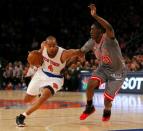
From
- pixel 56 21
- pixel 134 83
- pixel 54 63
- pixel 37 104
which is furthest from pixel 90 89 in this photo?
pixel 56 21

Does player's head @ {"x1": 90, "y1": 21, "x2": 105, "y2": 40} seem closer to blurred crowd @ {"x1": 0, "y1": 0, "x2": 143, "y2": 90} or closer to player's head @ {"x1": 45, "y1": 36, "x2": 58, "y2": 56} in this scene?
player's head @ {"x1": 45, "y1": 36, "x2": 58, "y2": 56}

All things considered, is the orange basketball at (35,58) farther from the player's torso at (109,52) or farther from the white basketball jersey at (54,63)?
the player's torso at (109,52)

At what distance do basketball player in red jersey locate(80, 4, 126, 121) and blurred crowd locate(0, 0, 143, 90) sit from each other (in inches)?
494

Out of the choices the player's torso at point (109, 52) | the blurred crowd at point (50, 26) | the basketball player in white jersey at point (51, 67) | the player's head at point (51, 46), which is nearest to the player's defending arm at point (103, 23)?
the player's torso at point (109, 52)

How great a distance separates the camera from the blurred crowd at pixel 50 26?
21688 millimetres

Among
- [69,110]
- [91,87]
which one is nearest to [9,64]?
[69,110]

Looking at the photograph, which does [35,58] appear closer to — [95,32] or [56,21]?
[95,32]

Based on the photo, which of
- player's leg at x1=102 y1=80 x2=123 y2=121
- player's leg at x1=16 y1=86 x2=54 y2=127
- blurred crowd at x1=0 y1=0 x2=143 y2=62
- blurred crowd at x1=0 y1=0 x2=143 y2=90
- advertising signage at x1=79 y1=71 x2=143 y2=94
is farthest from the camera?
blurred crowd at x1=0 y1=0 x2=143 y2=62

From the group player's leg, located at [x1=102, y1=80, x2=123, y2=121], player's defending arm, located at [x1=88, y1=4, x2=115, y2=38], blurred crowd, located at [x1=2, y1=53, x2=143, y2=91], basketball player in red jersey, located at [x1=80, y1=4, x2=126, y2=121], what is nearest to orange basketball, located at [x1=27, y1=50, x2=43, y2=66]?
basketball player in red jersey, located at [x1=80, y1=4, x2=126, y2=121]

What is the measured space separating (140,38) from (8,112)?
12142 mm

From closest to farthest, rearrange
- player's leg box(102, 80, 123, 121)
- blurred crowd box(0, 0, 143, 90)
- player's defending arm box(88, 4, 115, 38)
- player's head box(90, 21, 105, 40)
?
player's defending arm box(88, 4, 115, 38) < player's head box(90, 21, 105, 40) < player's leg box(102, 80, 123, 121) < blurred crowd box(0, 0, 143, 90)

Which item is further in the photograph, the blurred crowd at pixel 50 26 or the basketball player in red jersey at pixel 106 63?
the blurred crowd at pixel 50 26

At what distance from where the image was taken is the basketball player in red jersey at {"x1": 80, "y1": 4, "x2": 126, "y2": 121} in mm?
8156

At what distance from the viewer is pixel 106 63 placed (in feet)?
27.2
